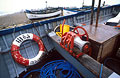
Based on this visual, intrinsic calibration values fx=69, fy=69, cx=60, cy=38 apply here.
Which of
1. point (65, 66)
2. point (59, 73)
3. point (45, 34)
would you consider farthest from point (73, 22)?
point (59, 73)

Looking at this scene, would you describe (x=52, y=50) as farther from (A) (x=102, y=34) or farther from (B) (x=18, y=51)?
(A) (x=102, y=34)

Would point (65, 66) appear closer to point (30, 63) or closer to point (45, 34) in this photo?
point (30, 63)

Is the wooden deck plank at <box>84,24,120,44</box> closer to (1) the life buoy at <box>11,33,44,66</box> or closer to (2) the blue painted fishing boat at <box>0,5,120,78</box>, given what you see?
(2) the blue painted fishing boat at <box>0,5,120,78</box>

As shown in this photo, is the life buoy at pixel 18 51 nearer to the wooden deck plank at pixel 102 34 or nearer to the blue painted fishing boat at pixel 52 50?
the blue painted fishing boat at pixel 52 50

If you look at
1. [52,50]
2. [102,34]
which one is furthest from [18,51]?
[102,34]

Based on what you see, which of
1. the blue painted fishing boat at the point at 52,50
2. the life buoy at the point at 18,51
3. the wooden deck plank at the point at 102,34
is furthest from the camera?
the life buoy at the point at 18,51

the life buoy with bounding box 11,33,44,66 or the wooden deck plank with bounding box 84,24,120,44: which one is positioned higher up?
the wooden deck plank with bounding box 84,24,120,44

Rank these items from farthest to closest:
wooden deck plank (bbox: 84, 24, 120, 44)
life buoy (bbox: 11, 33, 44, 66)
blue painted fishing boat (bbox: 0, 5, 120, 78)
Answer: life buoy (bbox: 11, 33, 44, 66)
wooden deck plank (bbox: 84, 24, 120, 44)
blue painted fishing boat (bbox: 0, 5, 120, 78)

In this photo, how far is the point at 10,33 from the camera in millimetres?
2357

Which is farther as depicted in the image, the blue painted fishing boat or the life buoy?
the life buoy

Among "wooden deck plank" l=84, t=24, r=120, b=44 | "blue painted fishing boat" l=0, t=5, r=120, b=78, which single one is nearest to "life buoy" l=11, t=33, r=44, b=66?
"blue painted fishing boat" l=0, t=5, r=120, b=78

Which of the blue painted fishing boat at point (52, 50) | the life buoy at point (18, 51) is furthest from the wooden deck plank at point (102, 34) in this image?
the life buoy at point (18, 51)

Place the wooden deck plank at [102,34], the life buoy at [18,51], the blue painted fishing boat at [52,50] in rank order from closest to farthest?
the blue painted fishing boat at [52,50] → the wooden deck plank at [102,34] → the life buoy at [18,51]

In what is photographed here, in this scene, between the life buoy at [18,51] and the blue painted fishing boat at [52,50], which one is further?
the life buoy at [18,51]
